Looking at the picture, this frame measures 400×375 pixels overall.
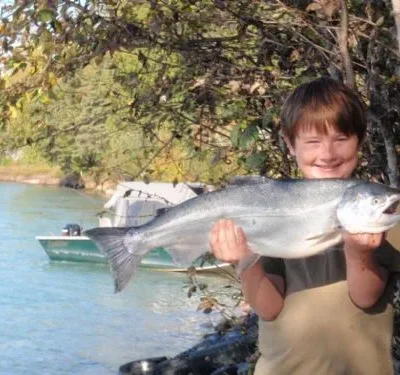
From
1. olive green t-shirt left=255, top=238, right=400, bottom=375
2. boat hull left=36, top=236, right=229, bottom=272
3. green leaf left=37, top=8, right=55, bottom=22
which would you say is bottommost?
boat hull left=36, top=236, right=229, bottom=272

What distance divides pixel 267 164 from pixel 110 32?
110cm

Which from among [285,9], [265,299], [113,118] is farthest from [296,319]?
[113,118]

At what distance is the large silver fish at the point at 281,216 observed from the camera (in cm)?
245

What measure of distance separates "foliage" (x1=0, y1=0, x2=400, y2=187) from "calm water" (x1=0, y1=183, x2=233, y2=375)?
172 inches

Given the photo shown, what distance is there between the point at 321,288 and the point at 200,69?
11.5ft

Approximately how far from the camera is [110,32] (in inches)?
219

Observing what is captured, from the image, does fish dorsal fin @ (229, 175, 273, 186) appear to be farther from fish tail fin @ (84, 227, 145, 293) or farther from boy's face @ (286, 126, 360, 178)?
fish tail fin @ (84, 227, 145, 293)

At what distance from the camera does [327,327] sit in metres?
2.59

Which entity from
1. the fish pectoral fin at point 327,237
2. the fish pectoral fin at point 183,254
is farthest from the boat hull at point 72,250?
the fish pectoral fin at point 327,237

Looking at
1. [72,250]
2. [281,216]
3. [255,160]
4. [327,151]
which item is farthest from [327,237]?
[72,250]

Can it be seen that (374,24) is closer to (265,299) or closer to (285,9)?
(285,9)

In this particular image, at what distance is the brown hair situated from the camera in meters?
Result: 2.65

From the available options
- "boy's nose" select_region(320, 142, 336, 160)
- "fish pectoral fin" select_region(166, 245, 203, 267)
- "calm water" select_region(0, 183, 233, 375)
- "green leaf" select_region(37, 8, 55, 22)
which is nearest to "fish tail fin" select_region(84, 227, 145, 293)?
"fish pectoral fin" select_region(166, 245, 203, 267)

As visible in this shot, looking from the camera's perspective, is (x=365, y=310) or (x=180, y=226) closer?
(x=365, y=310)
